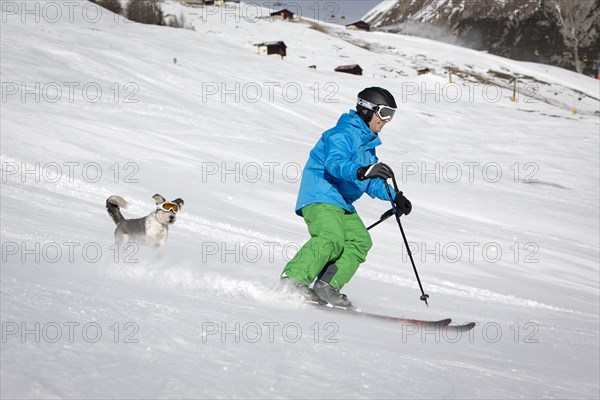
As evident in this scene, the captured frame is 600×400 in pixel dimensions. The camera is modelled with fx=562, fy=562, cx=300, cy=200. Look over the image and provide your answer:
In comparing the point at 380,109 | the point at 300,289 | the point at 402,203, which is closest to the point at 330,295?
the point at 300,289

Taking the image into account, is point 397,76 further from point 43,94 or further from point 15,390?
point 15,390

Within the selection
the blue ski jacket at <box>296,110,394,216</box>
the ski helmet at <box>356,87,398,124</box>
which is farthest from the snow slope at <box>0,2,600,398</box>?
the ski helmet at <box>356,87,398,124</box>

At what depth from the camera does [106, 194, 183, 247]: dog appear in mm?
5254

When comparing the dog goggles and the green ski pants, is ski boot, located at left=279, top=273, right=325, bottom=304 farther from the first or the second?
the dog goggles

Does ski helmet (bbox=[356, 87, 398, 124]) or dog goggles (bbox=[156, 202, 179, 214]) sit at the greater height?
ski helmet (bbox=[356, 87, 398, 124])

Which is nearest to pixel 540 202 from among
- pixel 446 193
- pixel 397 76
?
pixel 446 193

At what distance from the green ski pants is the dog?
1520mm

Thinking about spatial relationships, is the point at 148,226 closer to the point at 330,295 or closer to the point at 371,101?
the point at 330,295

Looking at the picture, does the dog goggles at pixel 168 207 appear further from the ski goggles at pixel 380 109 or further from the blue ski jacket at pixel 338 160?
the ski goggles at pixel 380 109

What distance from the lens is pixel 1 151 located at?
8797mm

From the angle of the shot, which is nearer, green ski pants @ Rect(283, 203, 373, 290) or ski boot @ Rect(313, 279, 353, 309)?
green ski pants @ Rect(283, 203, 373, 290)

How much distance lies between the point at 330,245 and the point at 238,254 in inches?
82.3

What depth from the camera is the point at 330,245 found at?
433 cm

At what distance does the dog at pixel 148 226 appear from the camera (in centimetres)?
525
